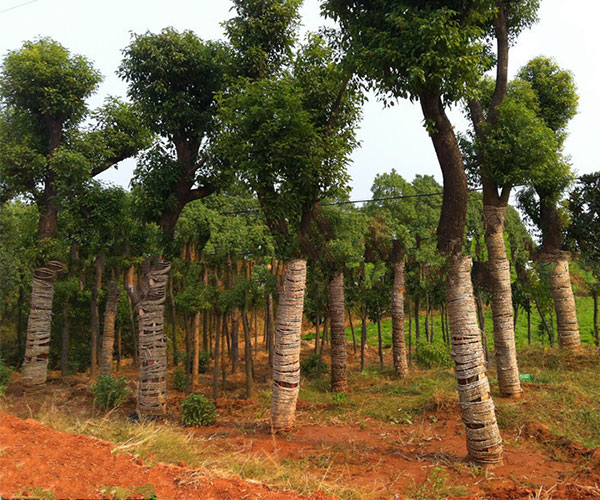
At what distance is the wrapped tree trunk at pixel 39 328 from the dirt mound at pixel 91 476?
10.7 metres

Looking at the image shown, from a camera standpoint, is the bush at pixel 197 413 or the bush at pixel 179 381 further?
the bush at pixel 179 381

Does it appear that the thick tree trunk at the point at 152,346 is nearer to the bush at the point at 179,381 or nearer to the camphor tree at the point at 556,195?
the bush at the point at 179,381

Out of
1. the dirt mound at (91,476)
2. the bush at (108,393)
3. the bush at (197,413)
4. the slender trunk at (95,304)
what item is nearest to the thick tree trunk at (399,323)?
the bush at (197,413)

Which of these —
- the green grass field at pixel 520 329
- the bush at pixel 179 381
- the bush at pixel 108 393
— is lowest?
the bush at pixel 179 381

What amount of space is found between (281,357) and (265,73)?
8095 mm

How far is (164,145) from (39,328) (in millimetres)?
8192

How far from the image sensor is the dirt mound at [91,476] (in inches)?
181

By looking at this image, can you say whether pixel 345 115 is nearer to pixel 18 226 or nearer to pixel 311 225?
pixel 311 225

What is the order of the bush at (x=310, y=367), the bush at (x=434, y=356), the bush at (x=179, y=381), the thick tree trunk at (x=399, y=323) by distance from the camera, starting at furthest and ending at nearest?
the bush at (x=310, y=367), the bush at (x=434, y=356), the bush at (x=179, y=381), the thick tree trunk at (x=399, y=323)

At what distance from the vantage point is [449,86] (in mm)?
8070

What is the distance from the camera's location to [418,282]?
73.0 ft

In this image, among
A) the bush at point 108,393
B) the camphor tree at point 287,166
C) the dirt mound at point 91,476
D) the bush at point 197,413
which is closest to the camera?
the dirt mound at point 91,476

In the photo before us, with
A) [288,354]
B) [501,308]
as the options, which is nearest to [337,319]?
[288,354]

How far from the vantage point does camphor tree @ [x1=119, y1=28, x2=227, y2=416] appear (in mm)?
12555
